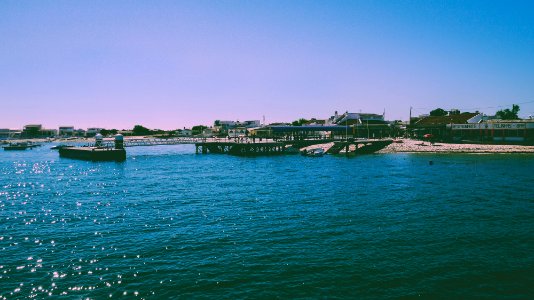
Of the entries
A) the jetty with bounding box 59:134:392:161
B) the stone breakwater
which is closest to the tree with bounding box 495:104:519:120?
the stone breakwater

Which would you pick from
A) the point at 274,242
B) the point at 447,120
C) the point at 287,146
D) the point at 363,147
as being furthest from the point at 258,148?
the point at 274,242

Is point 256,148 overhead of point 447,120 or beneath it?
beneath

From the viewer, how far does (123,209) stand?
113ft

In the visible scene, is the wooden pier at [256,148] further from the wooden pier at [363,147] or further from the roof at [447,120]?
the roof at [447,120]

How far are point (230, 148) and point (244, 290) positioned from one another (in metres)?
94.8

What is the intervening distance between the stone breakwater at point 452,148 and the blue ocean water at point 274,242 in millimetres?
45623

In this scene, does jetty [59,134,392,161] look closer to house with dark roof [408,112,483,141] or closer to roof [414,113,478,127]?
house with dark roof [408,112,483,141]

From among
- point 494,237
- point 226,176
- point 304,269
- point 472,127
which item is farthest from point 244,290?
point 472,127

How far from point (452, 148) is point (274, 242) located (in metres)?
80.7

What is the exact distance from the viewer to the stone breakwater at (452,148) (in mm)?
83975

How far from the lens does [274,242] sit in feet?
77.2

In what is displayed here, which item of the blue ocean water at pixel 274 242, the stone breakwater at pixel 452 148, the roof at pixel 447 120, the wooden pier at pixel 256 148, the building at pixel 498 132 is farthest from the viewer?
the roof at pixel 447 120

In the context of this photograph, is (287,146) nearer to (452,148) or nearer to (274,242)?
(452,148)

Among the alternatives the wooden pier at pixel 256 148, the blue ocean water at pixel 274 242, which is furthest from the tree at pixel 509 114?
the blue ocean water at pixel 274 242
